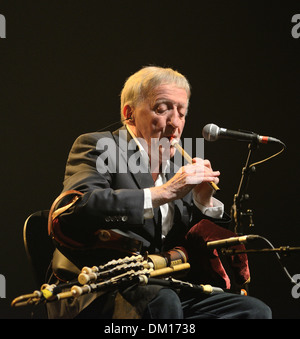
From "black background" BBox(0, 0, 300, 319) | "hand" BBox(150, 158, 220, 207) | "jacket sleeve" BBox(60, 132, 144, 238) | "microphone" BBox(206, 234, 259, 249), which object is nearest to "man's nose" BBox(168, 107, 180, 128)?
"hand" BBox(150, 158, 220, 207)

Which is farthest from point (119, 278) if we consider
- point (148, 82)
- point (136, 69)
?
point (136, 69)

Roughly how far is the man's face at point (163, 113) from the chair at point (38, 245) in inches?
27.0

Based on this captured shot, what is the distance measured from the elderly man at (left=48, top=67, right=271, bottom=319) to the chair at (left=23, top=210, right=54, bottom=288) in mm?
155

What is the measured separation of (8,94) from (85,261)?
181 cm

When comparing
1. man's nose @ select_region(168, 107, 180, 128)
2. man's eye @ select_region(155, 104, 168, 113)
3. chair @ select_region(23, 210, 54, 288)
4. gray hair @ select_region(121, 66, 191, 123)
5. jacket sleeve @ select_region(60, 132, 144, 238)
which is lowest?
chair @ select_region(23, 210, 54, 288)

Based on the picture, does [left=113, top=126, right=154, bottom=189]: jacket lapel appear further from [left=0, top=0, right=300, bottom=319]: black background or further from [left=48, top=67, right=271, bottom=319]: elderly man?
[left=0, top=0, right=300, bottom=319]: black background

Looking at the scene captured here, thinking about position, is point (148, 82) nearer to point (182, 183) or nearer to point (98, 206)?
point (182, 183)

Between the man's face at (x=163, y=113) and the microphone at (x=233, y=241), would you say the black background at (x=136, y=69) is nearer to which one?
the man's face at (x=163, y=113)

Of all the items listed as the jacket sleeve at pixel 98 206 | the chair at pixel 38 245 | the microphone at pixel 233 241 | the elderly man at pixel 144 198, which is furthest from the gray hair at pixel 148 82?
the microphone at pixel 233 241

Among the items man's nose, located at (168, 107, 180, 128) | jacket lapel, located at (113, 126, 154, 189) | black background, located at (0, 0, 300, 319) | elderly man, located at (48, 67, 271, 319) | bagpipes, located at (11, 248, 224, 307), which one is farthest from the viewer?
black background, located at (0, 0, 300, 319)

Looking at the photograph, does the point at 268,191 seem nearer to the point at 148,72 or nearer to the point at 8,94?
the point at 148,72

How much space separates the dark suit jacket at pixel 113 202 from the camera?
189cm

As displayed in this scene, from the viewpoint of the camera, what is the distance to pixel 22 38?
3293 millimetres

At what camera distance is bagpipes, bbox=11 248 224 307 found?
5.09 feet
